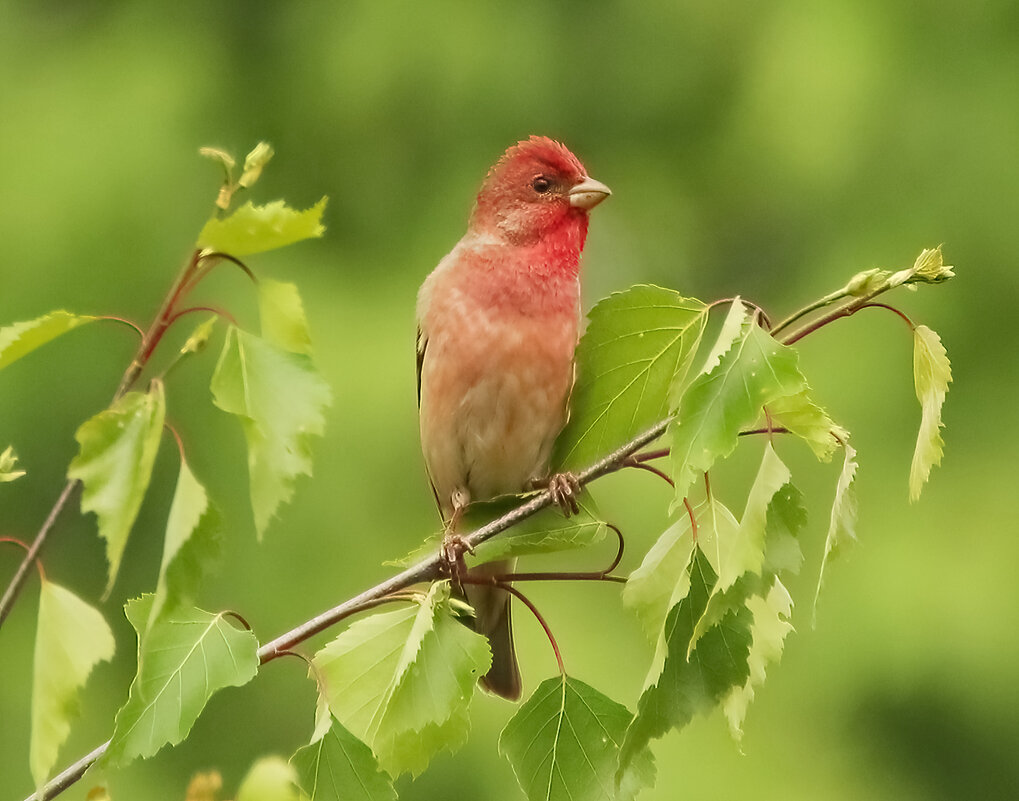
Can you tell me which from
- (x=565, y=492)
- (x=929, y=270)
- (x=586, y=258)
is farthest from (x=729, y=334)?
(x=586, y=258)

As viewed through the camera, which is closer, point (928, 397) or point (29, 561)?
point (29, 561)

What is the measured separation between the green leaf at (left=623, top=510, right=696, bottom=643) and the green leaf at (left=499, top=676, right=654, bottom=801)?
119mm

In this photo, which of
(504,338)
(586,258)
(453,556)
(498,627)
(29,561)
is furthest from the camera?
(586,258)

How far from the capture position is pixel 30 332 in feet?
4.79

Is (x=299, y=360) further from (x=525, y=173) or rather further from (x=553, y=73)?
(x=553, y=73)

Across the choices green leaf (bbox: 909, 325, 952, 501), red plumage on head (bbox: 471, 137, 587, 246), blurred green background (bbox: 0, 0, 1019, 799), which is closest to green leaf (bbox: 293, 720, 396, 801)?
green leaf (bbox: 909, 325, 952, 501)

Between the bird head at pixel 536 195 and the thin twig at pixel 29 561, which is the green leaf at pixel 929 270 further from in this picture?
the bird head at pixel 536 195

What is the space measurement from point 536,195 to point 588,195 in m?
0.13

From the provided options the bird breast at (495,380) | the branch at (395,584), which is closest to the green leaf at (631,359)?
the branch at (395,584)

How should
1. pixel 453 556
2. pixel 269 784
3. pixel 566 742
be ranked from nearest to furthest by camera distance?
pixel 269 784, pixel 566 742, pixel 453 556

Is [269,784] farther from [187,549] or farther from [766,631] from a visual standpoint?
[766,631]

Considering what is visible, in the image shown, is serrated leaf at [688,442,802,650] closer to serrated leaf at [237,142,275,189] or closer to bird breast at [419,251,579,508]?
serrated leaf at [237,142,275,189]

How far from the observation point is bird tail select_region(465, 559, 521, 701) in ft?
10.1

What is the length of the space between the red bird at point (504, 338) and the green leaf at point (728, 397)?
1.07m
